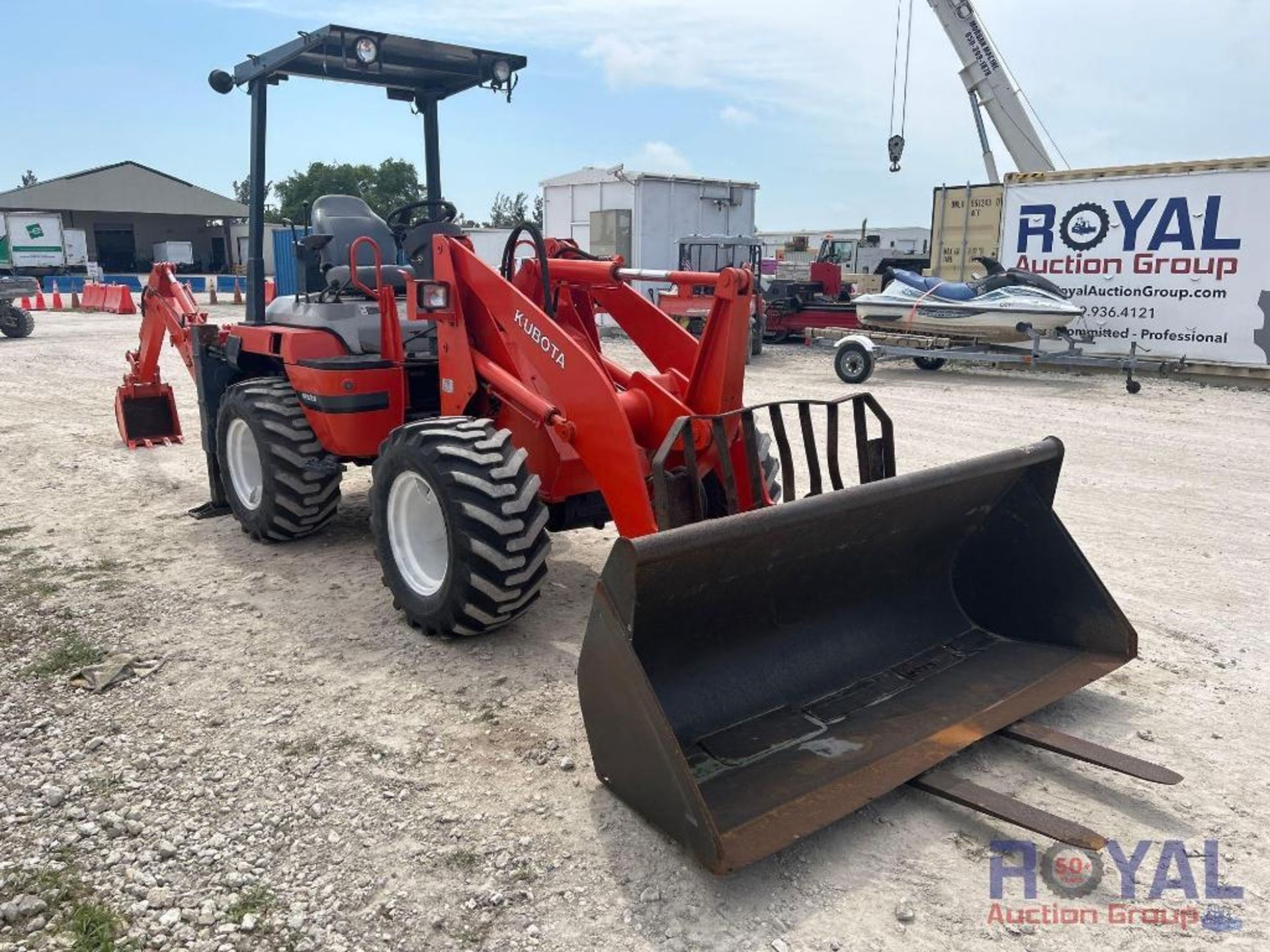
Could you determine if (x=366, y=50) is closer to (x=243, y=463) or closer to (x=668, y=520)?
(x=243, y=463)

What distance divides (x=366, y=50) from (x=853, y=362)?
926 cm

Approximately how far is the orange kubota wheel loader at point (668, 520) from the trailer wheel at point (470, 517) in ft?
0.04

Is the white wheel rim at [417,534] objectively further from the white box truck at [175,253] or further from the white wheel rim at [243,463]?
the white box truck at [175,253]

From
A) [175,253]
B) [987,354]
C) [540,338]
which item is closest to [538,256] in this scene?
[540,338]

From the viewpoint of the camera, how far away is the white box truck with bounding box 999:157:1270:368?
1356 cm

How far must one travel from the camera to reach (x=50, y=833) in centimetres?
297

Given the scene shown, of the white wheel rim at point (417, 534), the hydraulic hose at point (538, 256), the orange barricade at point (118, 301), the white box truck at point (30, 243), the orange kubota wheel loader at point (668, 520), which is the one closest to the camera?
the orange kubota wheel loader at point (668, 520)

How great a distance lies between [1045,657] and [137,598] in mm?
4314

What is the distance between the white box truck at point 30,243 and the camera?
35375mm

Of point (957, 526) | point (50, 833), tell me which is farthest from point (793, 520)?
point (50, 833)

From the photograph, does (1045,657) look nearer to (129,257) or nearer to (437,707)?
(437,707)

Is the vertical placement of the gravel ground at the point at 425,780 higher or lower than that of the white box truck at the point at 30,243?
lower

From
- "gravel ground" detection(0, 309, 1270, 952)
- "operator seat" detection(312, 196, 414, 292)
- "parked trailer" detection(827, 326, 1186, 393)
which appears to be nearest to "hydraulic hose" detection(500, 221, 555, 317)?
"operator seat" detection(312, 196, 414, 292)

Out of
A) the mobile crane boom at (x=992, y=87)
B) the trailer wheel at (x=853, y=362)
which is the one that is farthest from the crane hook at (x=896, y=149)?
the trailer wheel at (x=853, y=362)
